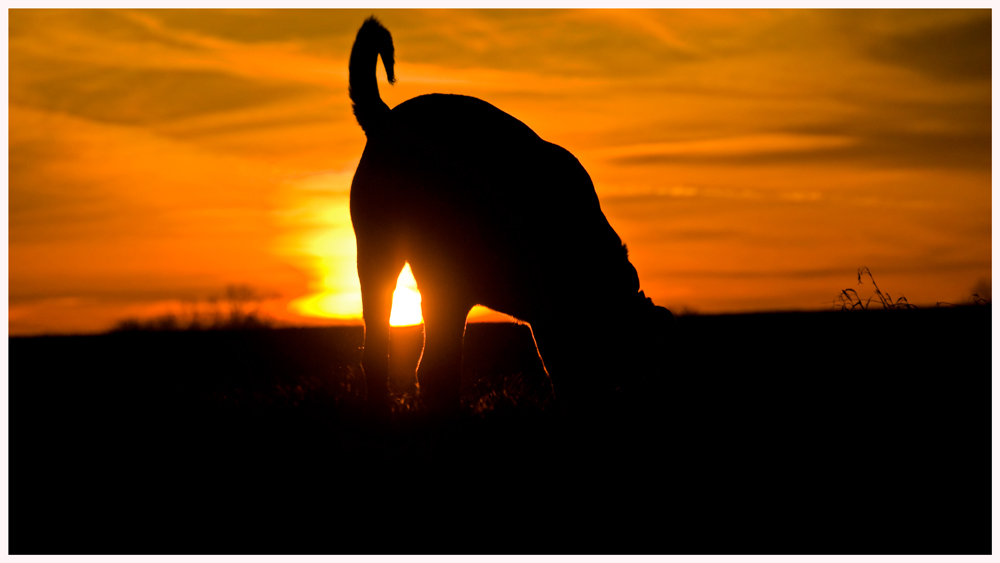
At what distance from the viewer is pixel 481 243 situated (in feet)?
18.6

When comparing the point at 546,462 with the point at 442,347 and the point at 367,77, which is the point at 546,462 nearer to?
the point at 442,347

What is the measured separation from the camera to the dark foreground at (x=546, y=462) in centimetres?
443

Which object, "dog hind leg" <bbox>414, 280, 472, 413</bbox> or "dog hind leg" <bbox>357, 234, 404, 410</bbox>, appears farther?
"dog hind leg" <bbox>357, 234, 404, 410</bbox>

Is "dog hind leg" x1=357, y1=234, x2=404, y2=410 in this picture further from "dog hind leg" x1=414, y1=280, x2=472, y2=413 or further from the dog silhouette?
"dog hind leg" x1=414, y1=280, x2=472, y2=413

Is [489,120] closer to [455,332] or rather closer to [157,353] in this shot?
[455,332]

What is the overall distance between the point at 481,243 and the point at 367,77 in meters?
1.77

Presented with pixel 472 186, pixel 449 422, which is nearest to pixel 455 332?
pixel 449 422

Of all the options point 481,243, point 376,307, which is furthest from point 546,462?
point 376,307

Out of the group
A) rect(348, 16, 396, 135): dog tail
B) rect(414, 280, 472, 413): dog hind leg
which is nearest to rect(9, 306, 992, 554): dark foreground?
rect(414, 280, 472, 413): dog hind leg

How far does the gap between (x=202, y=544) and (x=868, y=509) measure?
3686mm

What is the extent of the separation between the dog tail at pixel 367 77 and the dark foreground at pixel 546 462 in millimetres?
1880

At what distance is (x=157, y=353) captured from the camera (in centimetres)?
1299

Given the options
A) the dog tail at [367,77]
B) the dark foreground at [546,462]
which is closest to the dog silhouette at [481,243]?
the dog tail at [367,77]

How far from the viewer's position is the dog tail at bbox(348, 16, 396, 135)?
6387mm
